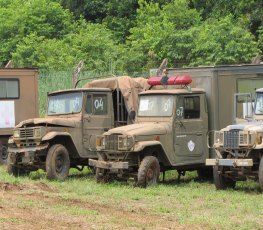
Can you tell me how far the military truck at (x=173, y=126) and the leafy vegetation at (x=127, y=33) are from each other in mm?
9986

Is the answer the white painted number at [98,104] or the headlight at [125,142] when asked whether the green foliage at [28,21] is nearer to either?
the white painted number at [98,104]

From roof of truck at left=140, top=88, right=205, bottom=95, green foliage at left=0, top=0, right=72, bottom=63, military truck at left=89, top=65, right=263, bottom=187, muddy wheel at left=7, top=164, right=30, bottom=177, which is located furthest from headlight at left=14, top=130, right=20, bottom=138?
green foliage at left=0, top=0, right=72, bottom=63

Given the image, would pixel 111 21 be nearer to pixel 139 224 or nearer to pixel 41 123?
pixel 41 123

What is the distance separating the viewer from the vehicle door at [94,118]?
1650 centimetres

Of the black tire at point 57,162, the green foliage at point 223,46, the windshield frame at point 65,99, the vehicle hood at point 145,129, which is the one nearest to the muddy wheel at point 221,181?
the vehicle hood at point 145,129

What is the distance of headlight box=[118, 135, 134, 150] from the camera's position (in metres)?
14.5

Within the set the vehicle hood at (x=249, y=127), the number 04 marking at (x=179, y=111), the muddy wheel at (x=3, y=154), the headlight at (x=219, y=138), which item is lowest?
the muddy wheel at (x=3, y=154)

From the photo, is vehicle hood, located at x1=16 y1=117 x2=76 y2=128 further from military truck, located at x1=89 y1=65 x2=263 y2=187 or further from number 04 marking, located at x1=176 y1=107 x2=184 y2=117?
number 04 marking, located at x1=176 y1=107 x2=184 y2=117

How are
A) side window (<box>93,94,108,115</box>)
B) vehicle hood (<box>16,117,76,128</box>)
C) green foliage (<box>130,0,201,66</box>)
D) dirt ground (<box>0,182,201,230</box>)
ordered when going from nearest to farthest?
dirt ground (<box>0,182,201,230</box>), vehicle hood (<box>16,117,76,128</box>), side window (<box>93,94,108,115</box>), green foliage (<box>130,0,201,66</box>)

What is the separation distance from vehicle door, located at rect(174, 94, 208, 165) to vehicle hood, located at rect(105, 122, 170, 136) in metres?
0.32

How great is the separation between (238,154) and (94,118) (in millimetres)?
4001

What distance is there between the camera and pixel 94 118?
16625 mm

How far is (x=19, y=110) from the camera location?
20.4 meters

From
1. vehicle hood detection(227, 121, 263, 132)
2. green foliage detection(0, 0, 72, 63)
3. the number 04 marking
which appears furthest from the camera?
green foliage detection(0, 0, 72, 63)
